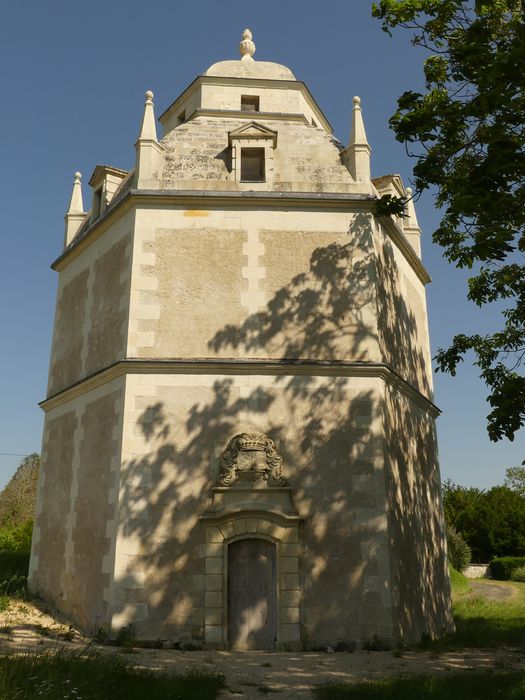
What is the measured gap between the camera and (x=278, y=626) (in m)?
11.8

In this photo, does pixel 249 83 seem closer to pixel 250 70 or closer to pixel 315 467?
pixel 250 70

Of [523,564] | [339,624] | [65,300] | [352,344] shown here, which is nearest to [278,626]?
[339,624]

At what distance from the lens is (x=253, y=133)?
14.6 m

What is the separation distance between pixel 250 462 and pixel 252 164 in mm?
6611

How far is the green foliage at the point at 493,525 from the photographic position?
38.5m

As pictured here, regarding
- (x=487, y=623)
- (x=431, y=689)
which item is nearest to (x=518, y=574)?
(x=487, y=623)

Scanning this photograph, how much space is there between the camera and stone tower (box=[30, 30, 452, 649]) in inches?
472

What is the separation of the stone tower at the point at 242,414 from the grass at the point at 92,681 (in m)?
3.65

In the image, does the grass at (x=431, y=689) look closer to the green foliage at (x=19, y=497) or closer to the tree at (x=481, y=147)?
the tree at (x=481, y=147)

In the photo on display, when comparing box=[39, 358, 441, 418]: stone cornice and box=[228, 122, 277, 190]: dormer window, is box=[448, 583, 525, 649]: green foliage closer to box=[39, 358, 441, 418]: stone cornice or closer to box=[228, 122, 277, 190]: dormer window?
box=[39, 358, 441, 418]: stone cornice

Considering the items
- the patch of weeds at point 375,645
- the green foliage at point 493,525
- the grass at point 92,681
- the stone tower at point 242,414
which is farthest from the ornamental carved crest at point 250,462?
the green foliage at point 493,525

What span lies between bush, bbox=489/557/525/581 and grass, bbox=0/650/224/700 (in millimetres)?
28881

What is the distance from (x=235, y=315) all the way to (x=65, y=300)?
18.3 ft

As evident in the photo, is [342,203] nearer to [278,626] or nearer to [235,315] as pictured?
[235,315]
